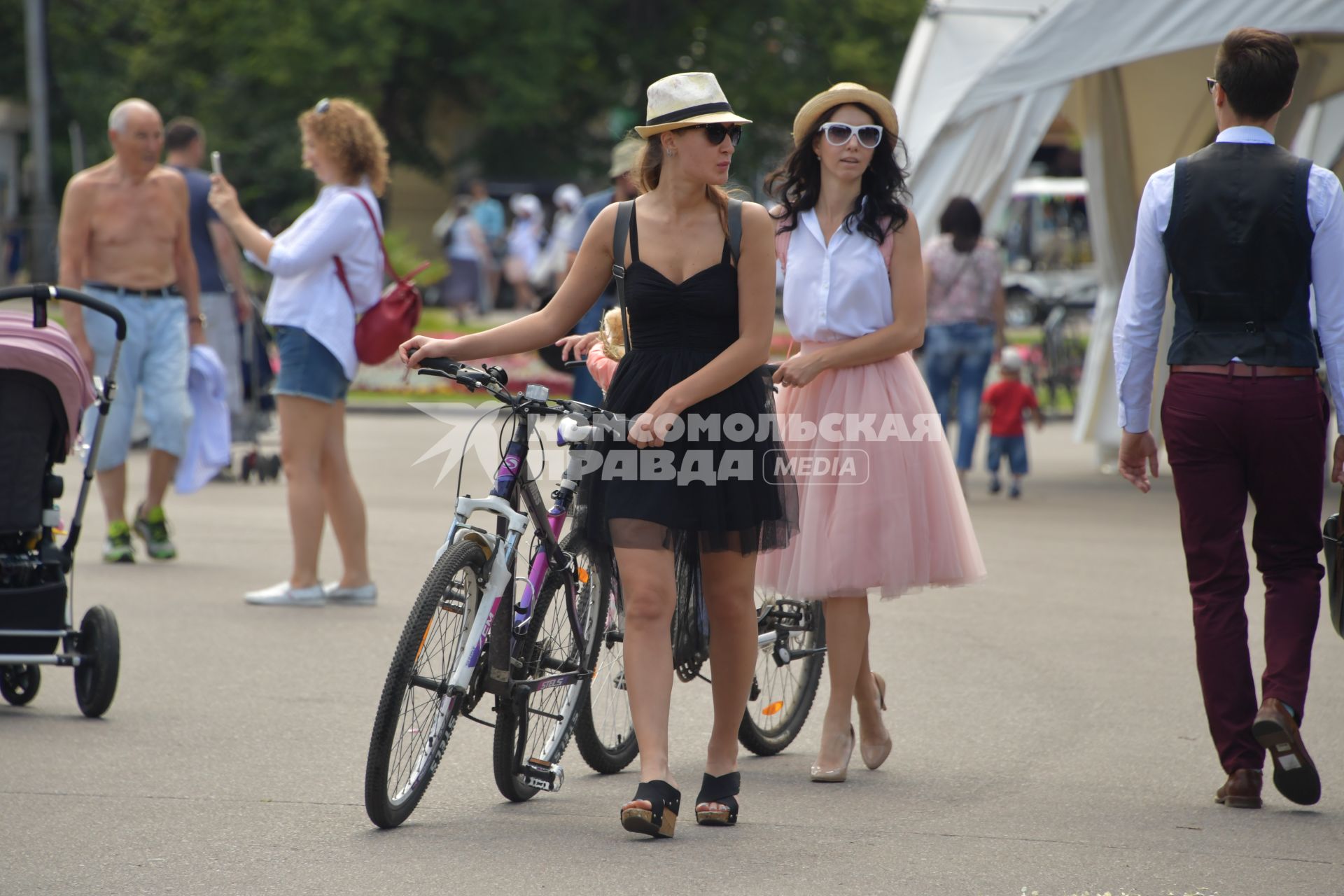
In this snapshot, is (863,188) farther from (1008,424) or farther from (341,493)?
(1008,424)

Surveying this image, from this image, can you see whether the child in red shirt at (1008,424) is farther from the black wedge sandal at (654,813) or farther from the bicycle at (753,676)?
the black wedge sandal at (654,813)

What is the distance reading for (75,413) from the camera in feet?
21.0

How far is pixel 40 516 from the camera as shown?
6.19 meters

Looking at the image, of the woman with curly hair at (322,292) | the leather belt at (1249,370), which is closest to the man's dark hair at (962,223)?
the woman with curly hair at (322,292)

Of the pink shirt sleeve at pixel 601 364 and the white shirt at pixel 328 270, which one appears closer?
the pink shirt sleeve at pixel 601 364

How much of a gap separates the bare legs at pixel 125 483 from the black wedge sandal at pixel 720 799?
16.8 ft

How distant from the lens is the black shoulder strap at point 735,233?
4844 millimetres

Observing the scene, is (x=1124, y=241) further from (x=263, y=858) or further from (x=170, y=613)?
(x=263, y=858)

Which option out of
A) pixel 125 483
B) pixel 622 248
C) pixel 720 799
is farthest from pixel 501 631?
pixel 125 483

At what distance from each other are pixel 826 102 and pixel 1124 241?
1003 cm

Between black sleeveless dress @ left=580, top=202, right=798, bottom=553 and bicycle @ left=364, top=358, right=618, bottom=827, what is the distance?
142 mm

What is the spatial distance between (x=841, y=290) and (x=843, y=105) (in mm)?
576

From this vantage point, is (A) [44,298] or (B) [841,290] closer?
(B) [841,290]

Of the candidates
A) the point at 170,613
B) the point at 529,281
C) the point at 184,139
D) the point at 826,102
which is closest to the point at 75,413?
the point at 170,613
